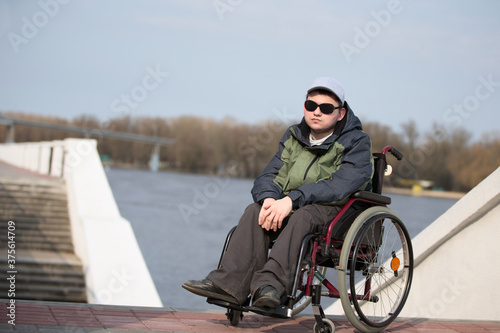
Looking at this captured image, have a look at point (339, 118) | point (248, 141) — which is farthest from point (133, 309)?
point (248, 141)

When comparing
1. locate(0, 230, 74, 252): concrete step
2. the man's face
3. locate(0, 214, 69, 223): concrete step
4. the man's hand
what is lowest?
locate(0, 230, 74, 252): concrete step

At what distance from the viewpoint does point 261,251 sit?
279 centimetres

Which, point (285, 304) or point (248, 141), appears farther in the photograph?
point (248, 141)

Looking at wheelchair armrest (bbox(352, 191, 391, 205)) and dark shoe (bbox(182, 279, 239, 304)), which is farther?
wheelchair armrest (bbox(352, 191, 391, 205))

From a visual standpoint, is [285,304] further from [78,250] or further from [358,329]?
[78,250]

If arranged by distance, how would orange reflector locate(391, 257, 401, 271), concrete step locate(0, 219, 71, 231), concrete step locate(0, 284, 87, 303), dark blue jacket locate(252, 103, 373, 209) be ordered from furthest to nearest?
1. concrete step locate(0, 219, 71, 231)
2. concrete step locate(0, 284, 87, 303)
3. orange reflector locate(391, 257, 401, 271)
4. dark blue jacket locate(252, 103, 373, 209)

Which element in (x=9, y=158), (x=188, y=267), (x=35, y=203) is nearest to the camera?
(x=35, y=203)

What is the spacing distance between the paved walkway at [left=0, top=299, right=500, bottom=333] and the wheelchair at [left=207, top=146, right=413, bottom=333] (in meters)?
0.14

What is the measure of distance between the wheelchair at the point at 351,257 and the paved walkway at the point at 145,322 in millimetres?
141

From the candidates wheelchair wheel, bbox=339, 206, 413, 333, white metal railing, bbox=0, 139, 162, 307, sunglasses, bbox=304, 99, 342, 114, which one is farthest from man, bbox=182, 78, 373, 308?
white metal railing, bbox=0, 139, 162, 307

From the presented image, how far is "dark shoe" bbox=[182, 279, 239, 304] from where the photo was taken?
8.78ft

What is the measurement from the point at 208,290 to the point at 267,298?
0.28 m

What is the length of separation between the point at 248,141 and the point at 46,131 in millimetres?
23124

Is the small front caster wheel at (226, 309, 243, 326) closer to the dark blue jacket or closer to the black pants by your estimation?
the black pants
